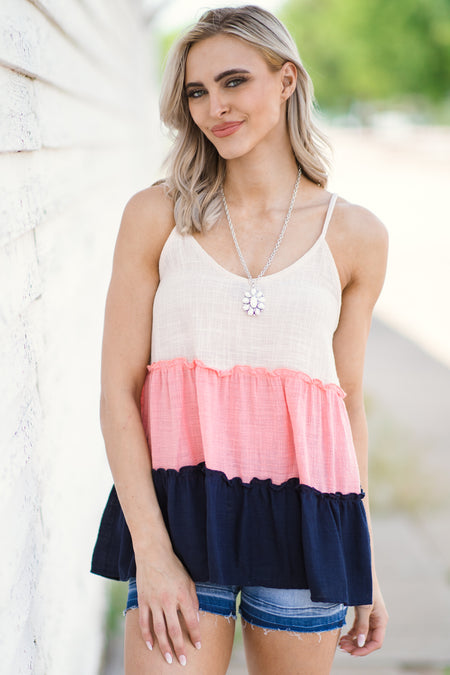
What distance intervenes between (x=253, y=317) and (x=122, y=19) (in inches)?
206

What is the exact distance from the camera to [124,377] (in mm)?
1729

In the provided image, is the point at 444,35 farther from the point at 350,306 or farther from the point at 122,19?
the point at 350,306

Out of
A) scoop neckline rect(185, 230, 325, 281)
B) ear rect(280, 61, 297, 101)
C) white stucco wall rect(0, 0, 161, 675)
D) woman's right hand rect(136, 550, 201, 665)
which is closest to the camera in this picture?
white stucco wall rect(0, 0, 161, 675)

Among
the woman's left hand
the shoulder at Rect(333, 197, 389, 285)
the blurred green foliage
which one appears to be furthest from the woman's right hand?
the blurred green foliage

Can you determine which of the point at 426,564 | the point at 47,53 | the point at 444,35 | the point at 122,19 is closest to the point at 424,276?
the point at 122,19

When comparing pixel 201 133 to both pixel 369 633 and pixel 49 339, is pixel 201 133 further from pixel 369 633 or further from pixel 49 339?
pixel 369 633

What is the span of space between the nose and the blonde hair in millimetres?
128

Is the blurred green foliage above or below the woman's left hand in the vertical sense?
above

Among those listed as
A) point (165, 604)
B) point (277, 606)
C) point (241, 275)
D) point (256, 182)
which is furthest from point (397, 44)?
point (165, 604)

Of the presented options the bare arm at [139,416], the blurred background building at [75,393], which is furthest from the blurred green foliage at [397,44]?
the bare arm at [139,416]

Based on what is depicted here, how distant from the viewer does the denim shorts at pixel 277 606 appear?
1.69 meters

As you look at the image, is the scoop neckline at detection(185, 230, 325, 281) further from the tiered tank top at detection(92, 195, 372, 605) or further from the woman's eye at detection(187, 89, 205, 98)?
the woman's eye at detection(187, 89, 205, 98)

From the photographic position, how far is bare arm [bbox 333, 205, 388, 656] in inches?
71.2

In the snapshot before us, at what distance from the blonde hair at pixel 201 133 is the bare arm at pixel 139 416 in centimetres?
7
